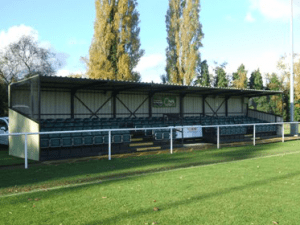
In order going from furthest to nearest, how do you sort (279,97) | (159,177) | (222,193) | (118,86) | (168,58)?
(279,97) → (168,58) → (118,86) → (159,177) → (222,193)

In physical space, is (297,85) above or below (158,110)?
above

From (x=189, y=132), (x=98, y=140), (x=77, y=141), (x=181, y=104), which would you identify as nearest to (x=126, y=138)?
(x=98, y=140)

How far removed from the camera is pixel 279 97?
150ft

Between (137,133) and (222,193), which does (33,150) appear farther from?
(222,193)

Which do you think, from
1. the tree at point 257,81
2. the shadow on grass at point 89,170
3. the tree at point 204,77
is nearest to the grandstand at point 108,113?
the shadow on grass at point 89,170

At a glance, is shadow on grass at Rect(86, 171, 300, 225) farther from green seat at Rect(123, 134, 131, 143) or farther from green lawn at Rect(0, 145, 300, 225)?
green seat at Rect(123, 134, 131, 143)

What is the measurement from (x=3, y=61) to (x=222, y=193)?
141 ft

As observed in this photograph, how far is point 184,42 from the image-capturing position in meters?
35.6

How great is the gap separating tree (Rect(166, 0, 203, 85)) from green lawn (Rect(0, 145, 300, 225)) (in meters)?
27.7

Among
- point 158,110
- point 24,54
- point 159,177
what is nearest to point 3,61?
point 24,54

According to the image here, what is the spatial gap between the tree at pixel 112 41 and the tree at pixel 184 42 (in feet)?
21.4

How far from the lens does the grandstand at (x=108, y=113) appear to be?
12156 mm

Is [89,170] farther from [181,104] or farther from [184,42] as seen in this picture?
[184,42]

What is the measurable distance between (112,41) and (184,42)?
910cm
